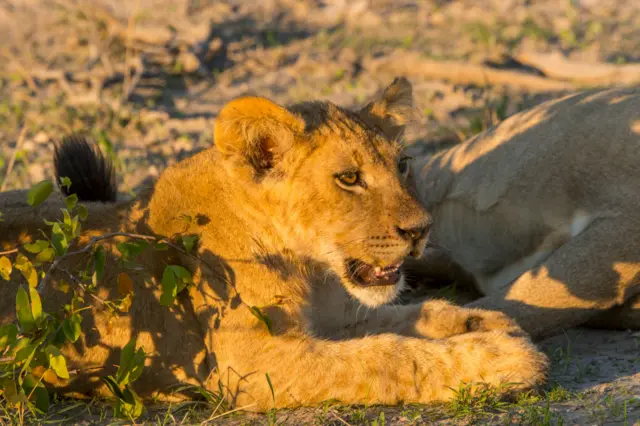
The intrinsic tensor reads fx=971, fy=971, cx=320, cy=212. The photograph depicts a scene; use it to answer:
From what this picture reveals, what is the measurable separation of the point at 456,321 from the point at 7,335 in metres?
1.74

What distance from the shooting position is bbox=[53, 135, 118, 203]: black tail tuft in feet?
13.3

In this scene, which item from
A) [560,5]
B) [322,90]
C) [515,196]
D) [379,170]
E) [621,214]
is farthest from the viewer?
[560,5]

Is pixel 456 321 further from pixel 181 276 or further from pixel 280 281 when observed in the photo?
pixel 181 276

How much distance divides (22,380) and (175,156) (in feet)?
12.0

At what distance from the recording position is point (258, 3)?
1141 centimetres

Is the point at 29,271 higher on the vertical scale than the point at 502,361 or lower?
higher

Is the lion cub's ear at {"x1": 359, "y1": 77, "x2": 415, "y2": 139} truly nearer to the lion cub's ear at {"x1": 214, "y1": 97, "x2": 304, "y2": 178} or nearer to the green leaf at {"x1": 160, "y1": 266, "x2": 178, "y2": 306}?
the lion cub's ear at {"x1": 214, "y1": 97, "x2": 304, "y2": 178}

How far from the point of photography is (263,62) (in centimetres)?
915

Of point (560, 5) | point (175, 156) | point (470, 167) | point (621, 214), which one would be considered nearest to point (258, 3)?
point (560, 5)

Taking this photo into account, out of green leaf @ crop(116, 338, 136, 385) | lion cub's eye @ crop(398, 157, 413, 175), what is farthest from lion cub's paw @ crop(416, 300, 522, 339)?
green leaf @ crop(116, 338, 136, 385)

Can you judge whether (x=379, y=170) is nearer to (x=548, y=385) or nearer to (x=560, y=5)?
(x=548, y=385)

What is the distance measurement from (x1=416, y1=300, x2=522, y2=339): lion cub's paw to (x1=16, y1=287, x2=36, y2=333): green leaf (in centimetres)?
158

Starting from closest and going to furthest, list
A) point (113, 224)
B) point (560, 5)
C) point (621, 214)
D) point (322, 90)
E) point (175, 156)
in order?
point (113, 224)
point (621, 214)
point (175, 156)
point (322, 90)
point (560, 5)

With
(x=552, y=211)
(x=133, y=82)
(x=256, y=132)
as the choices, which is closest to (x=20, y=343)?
(x=256, y=132)
